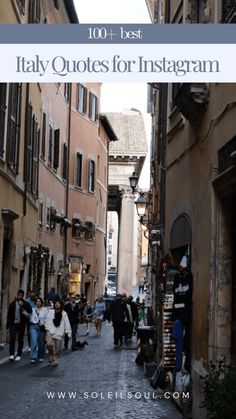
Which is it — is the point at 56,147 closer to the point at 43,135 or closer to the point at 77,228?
the point at 43,135

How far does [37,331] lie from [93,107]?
2550 cm

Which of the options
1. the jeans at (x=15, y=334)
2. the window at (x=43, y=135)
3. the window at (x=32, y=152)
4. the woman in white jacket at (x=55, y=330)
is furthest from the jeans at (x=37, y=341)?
the window at (x=43, y=135)

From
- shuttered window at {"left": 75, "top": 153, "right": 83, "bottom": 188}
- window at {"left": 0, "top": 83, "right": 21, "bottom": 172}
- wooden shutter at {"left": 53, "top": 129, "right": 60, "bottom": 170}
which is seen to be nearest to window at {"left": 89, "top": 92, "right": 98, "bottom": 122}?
shuttered window at {"left": 75, "top": 153, "right": 83, "bottom": 188}

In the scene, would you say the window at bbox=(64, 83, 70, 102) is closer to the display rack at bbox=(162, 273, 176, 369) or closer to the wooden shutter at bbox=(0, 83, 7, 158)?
the wooden shutter at bbox=(0, 83, 7, 158)

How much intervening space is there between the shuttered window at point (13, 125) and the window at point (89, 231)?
19.5 m

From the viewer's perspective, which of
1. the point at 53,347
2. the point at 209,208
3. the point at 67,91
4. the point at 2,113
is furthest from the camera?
the point at 67,91

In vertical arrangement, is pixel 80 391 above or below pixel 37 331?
below

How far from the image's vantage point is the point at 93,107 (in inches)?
1667

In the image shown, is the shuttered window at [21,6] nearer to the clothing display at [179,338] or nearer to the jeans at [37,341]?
the jeans at [37,341]

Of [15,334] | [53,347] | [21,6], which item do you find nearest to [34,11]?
[21,6]

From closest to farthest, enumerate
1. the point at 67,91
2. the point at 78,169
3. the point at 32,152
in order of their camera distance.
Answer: the point at 32,152 < the point at 67,91 < the point at 78,169

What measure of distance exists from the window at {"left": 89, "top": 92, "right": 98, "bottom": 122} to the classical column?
9.81m

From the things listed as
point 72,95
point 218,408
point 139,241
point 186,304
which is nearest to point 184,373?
point 186,304

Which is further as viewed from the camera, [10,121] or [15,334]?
[10,121]
